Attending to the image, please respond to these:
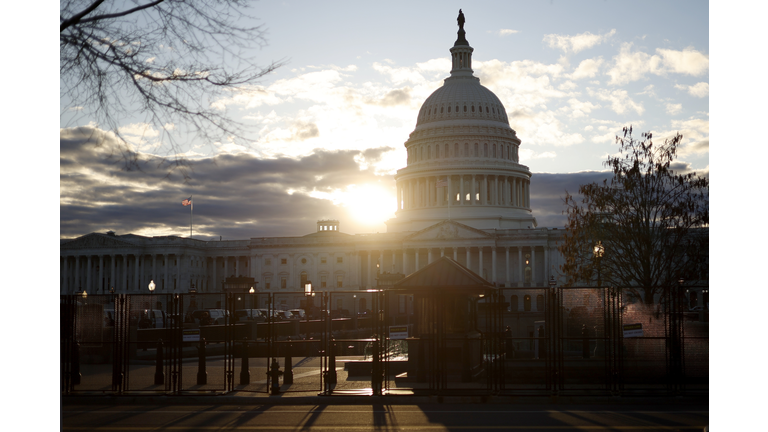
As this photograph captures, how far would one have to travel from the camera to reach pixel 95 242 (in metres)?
123

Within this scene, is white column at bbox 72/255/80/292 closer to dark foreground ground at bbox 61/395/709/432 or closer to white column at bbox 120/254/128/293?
white column at bbox 120/254/128/293

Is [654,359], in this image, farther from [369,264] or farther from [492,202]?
[492,202]

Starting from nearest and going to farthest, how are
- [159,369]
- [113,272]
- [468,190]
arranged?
[159,369]
[113,272]
[468,190]

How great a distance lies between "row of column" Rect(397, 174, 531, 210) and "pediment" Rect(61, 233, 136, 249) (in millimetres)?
51985

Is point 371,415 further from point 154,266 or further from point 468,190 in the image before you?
point 154,266

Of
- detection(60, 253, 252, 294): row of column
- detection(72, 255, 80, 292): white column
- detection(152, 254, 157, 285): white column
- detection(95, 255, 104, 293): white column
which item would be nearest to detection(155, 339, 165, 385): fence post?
detection(60, 253, 252, 294): row of column

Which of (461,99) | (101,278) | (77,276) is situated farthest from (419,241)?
(77,276)

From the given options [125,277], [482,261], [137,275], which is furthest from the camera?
[137,275]

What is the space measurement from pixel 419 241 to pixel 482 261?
1041cm

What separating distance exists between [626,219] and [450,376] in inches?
556

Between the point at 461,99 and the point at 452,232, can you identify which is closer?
the point at 452,232

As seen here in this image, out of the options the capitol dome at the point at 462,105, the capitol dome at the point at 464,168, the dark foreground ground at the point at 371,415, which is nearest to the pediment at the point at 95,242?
the capitol dome at the point at 464,168

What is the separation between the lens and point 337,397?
19.7m

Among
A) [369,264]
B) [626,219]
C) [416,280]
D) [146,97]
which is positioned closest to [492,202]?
[369,264]
